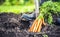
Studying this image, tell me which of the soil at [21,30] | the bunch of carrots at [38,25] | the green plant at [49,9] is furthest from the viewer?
the bunch of carrots at [38,25]

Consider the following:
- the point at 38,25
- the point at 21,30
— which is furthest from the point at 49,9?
the point at 21,30

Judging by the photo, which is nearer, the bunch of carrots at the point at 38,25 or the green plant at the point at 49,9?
the green plant at the point at 49,9

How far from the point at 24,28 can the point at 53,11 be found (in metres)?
1.19

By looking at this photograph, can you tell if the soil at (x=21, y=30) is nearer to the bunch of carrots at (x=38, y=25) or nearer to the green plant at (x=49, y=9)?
the bunch of carrots at (x=38, y=25)

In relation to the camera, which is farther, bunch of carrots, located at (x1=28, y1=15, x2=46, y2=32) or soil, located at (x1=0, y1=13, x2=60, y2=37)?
bunch of carrots, located at (x1=28, y1=15, x2=46, y2=32)

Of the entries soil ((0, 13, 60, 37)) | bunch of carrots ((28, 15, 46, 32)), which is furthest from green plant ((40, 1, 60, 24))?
soil ((0, 13, 60, 37))

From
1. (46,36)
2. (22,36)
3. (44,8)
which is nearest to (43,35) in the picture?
(46,36)

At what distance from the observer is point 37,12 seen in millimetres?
9367

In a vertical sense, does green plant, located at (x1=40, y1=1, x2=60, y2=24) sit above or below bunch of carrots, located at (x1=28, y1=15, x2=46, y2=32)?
above

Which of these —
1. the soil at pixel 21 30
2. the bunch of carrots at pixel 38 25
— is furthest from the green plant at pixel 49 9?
the soil at pixel 21 30

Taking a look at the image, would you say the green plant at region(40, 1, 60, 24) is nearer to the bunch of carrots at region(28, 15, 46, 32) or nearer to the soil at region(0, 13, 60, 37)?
the bunch of carrots at region(28, 15, 46, 32)

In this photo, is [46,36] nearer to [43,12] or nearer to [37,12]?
[43,12]

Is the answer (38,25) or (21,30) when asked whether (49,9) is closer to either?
(38,25)

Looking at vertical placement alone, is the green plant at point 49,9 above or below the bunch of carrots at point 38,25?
above
